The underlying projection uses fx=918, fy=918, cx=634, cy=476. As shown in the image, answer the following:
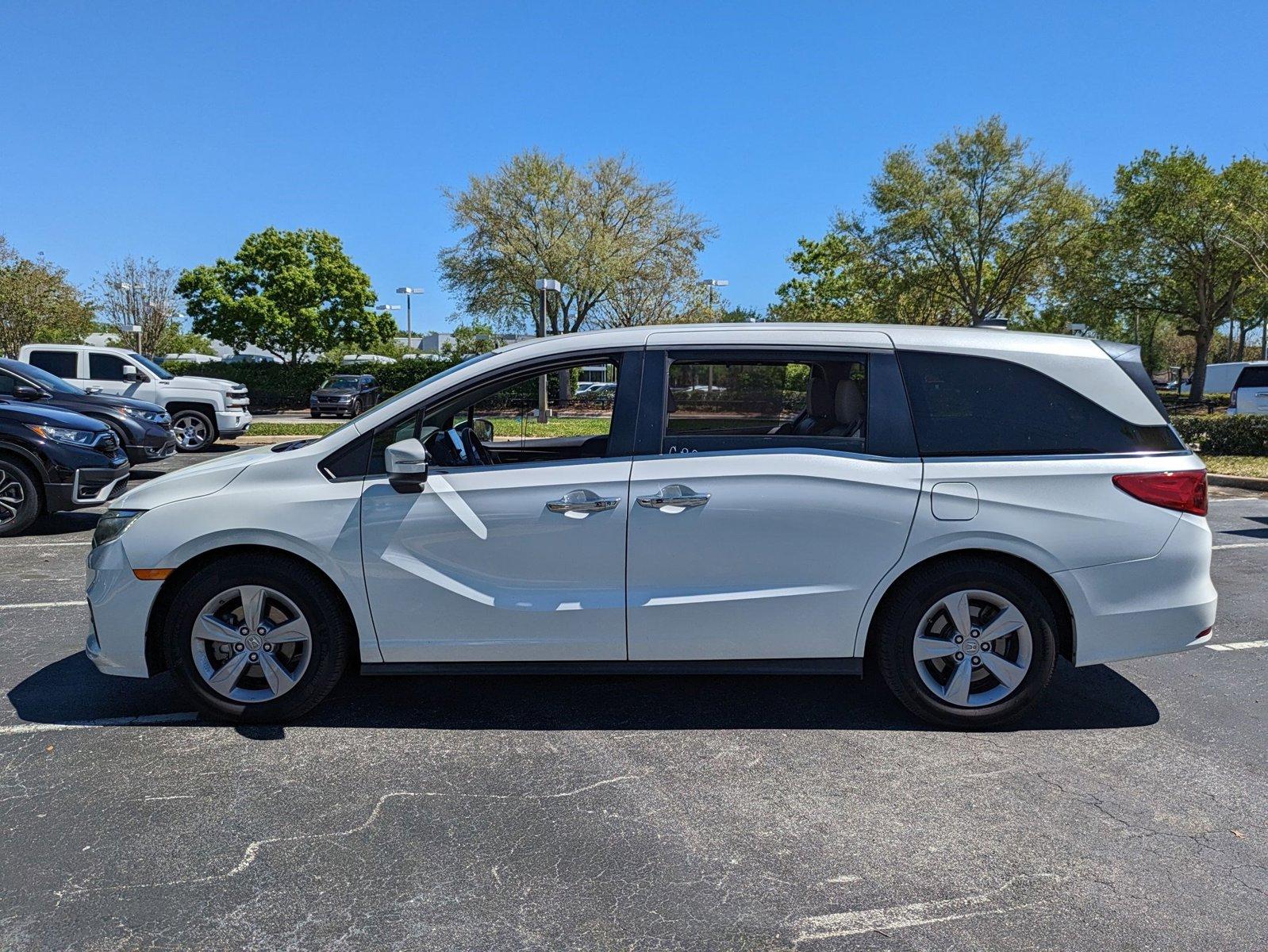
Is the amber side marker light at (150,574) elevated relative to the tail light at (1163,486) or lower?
lower

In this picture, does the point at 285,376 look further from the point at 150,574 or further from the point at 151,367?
the point at 150,574

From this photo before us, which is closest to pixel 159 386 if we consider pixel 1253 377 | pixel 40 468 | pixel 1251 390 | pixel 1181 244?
pixel 40 468

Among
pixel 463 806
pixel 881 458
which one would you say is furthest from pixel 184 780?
pixel 881 458

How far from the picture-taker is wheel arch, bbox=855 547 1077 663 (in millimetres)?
3902

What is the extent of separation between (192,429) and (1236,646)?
1648cm

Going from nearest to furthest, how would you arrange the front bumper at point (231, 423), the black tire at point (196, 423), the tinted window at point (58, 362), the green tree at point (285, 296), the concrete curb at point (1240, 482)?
1. the concrete curb at point (1240, 482)
2. the tinted window at point (58, 362)
3. the black tire at point (196, 423)
4. the front bumper at point (231, 423)
5. the green tree at point (285, 296)

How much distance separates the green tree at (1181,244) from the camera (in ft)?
107

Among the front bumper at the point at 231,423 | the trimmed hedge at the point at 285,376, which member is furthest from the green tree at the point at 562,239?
the front bumper at the point at 231,423

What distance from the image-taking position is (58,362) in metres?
15.8

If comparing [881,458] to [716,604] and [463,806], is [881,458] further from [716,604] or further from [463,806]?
[463,806]

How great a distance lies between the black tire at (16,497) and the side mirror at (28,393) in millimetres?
1761

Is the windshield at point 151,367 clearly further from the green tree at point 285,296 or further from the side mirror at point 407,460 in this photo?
the green tree at point 285,296

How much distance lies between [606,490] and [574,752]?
1084 mm

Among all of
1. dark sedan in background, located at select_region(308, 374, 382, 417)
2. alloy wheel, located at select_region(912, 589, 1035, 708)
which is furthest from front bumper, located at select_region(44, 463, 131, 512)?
dark sedan in background, located at select_region(308, 374, 382, 417)
